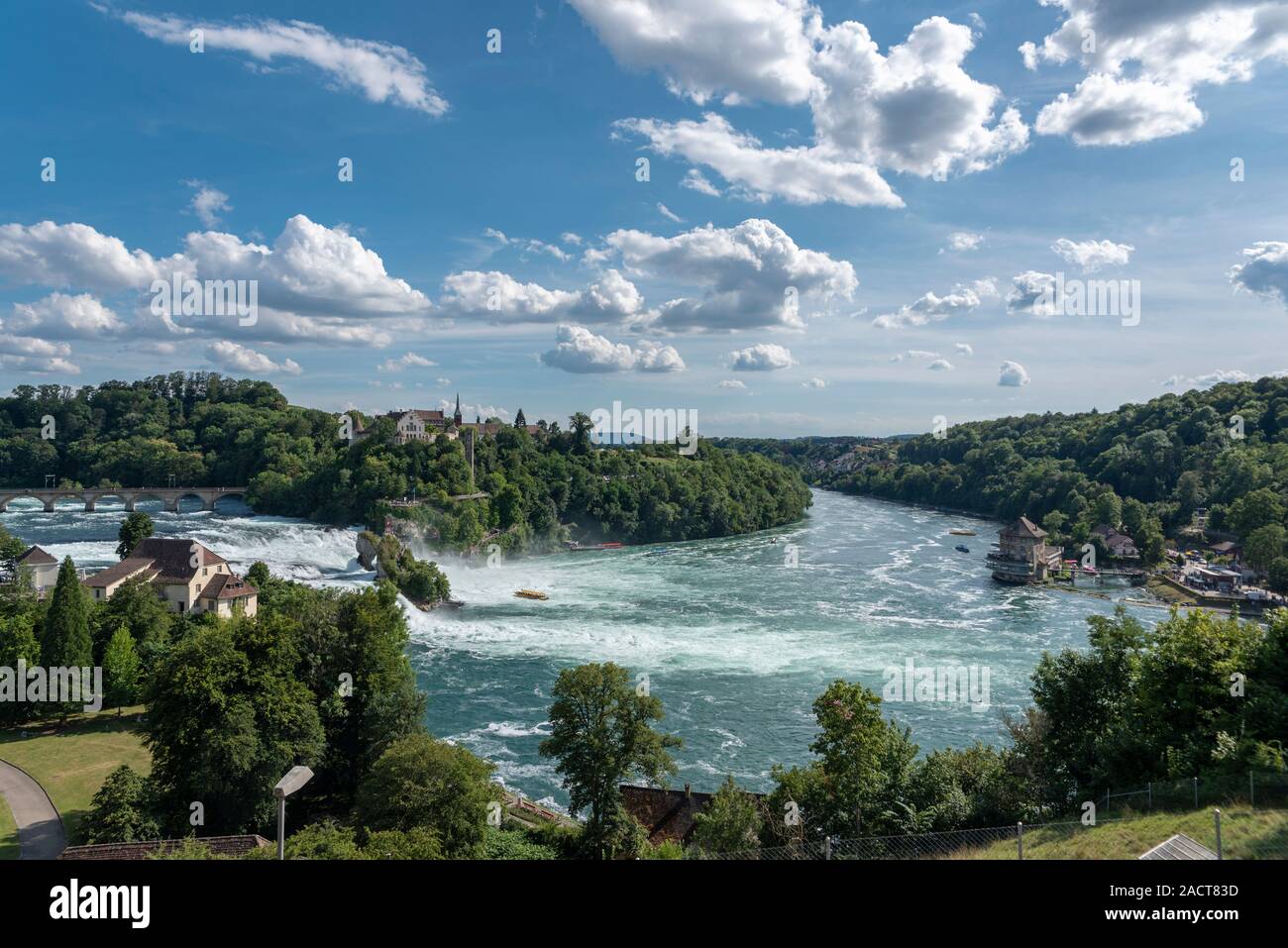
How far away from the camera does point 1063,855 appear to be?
22.2 ft

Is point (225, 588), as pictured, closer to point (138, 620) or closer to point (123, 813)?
point (138, 620)

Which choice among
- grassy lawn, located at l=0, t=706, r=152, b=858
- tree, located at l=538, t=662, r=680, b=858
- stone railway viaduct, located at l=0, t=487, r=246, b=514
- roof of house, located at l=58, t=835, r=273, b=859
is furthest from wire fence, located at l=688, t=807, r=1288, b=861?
stone railway viaduct, located at l=0, t=487, r=246, b=514

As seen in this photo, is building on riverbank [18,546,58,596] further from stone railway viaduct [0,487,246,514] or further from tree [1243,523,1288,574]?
tree [1243,523,1288,574]

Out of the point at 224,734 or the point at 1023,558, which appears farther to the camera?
the point at 1023,558

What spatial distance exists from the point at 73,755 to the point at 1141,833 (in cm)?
2025

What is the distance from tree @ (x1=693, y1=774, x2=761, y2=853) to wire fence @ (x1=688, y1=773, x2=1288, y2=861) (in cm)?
239

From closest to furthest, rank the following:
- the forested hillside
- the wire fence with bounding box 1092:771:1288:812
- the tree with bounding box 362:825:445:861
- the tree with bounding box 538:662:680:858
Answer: the wire fence with bounding box 1092:771:1288:812
the tree with bounding box 362:825:445:861
the tree with bounding box 538:662:680:858
the forested hillside

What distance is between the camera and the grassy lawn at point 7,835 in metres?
12.7

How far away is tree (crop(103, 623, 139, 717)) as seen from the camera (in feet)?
64.8

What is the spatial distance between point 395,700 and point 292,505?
170 ft

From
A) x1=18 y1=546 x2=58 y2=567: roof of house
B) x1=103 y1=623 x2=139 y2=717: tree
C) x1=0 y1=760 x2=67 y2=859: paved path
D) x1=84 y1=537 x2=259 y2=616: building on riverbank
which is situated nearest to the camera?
x1=0 y1=760 x2=67 y2=859: paved path

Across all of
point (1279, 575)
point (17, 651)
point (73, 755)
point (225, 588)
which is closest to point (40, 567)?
point (225, 588)

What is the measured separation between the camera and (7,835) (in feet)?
43.5

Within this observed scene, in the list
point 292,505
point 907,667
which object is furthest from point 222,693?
point 292,505
